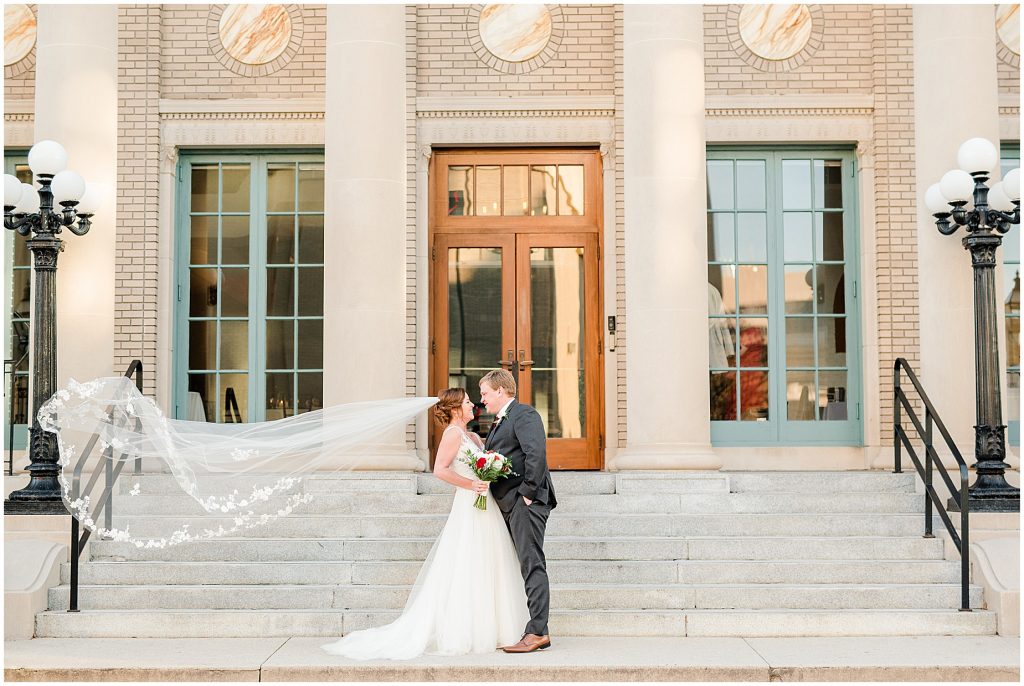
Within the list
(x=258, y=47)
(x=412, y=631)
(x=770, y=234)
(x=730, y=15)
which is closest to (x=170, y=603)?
(x=412, y=631)

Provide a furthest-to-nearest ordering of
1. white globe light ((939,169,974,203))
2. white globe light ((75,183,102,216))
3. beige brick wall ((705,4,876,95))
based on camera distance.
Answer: beige brick wall ((705,4,876,95)), white globe light ((75,183,102,216)), white globe light ((939,169,974,203))

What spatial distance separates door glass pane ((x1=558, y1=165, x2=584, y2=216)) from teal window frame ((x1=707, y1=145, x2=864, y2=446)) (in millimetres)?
1565

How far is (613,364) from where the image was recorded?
12.7 metres

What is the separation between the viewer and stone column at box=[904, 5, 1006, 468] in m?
11.6

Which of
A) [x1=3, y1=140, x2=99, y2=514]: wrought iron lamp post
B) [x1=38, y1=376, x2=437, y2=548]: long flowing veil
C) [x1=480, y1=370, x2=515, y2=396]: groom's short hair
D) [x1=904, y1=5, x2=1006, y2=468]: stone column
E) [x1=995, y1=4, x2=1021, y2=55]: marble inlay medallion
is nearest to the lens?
[x1=480, y1=370, x2=515, y2=396]: groom's short hair

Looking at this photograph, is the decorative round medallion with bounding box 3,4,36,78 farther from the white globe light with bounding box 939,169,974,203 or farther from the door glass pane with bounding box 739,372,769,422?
the white globe light with bounding box 939,169,974,203

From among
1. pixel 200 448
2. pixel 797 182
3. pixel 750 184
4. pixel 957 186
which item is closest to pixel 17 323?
pixel 200 448

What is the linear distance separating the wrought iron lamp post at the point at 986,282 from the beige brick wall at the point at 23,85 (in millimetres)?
10015

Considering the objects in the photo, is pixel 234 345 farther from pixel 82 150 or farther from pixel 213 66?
pixel 213 66

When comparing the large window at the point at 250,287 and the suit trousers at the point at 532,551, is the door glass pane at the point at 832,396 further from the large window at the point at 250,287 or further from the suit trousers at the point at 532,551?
the suit trousers at the point at 532,551

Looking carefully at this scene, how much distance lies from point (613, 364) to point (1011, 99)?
541 centimetres

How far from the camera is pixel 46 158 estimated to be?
10094mm

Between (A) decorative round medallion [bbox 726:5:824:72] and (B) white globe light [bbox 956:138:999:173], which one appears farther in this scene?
(A) decorative round medallion [bbox 726:5:824:72]

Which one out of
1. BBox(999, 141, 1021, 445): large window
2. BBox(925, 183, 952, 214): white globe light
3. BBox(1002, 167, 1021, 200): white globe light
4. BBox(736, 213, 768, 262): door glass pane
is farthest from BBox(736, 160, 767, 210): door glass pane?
BBox(1002, 167, 1021, 200): white globe light
